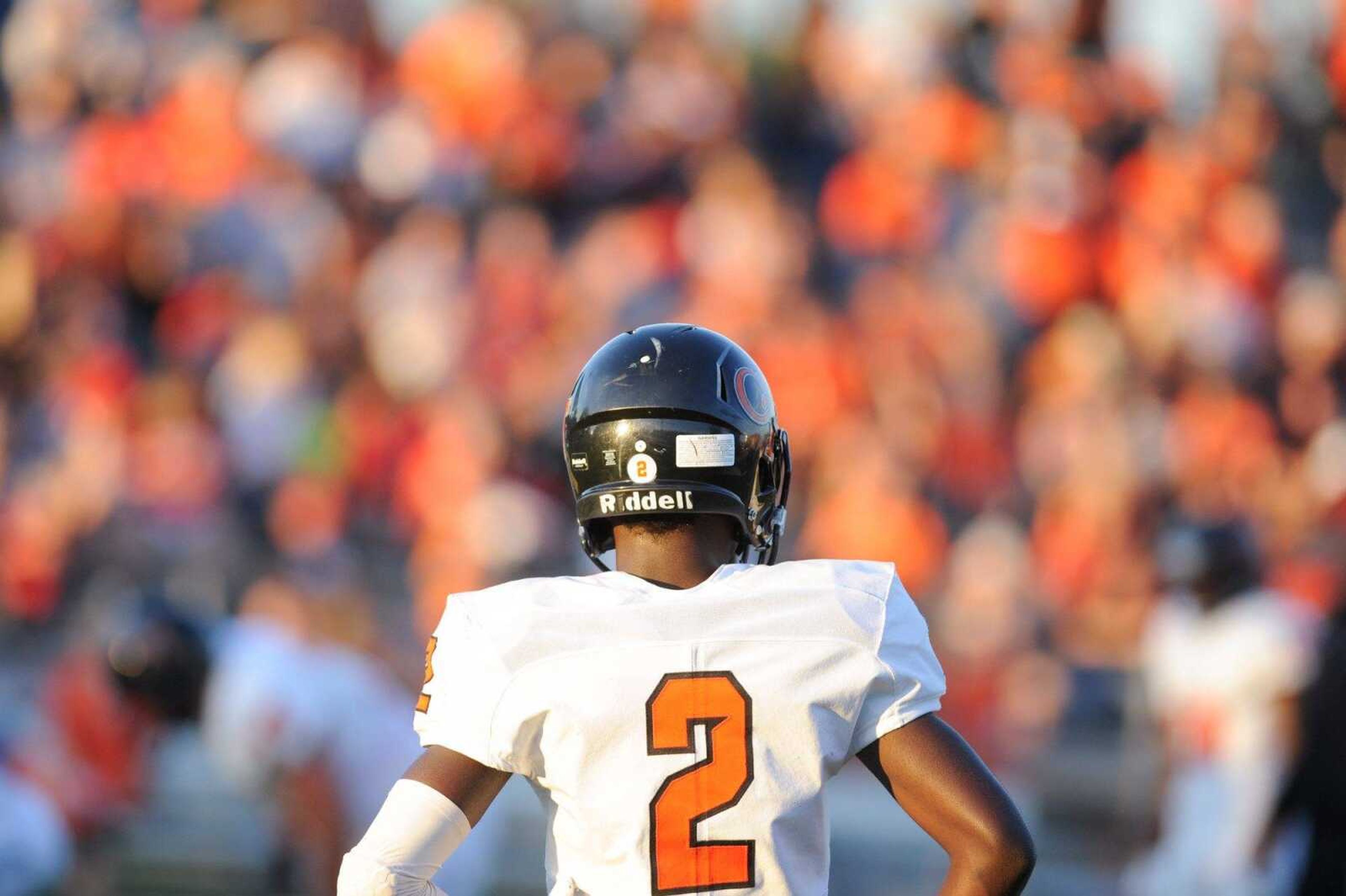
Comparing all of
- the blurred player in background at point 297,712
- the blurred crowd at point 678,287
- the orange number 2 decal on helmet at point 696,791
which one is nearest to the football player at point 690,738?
the orange number 2 decal on helmet at point 696,791

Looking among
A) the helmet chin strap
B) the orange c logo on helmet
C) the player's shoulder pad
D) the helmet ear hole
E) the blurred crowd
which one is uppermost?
the blurred crowd

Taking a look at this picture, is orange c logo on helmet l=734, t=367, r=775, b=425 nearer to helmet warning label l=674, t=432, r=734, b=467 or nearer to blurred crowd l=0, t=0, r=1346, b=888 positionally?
helmet warning label l=674, t=432, r=734, b=467

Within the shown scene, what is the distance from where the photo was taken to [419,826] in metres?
2.32

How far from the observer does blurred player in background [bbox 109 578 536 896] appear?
5.49 m

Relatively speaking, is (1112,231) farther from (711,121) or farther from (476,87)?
(476,87)

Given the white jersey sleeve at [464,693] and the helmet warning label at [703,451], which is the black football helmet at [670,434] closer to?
the helmet warning label at [703,451]

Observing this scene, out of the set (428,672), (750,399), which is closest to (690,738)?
(428,672)

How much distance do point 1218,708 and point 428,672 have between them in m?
4.68

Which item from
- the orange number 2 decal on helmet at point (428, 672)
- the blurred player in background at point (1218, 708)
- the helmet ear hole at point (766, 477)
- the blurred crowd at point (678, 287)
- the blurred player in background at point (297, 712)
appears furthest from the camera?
the blurred crowd at point (678, 287)

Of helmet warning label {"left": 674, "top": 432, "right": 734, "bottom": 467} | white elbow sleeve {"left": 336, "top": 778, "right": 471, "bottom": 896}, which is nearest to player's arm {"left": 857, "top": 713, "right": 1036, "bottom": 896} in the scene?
helmet warning label {"left": 674, "top": 432, "right": 734, "bottom": 467}

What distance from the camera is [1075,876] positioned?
6.88 metres

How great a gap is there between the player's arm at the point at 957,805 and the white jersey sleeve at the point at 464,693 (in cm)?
51

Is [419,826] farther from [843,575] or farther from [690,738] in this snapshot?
[843,575]

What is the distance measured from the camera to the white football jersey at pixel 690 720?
2.31m
